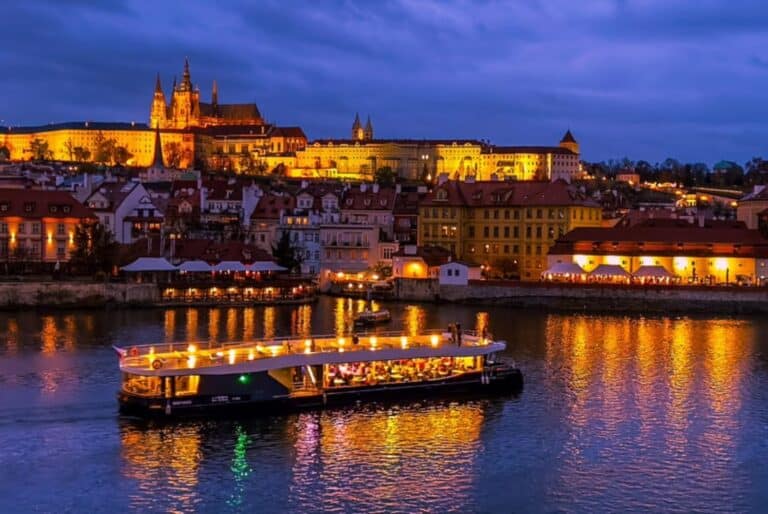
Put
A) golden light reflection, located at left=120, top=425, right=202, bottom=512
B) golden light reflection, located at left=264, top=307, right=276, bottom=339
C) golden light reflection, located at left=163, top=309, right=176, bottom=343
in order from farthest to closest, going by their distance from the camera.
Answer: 1. golden light reflection, located at left=264, top=307, right=276, bottom=339
2. golden light reflection, located at left=163, top=309, right=176, bottom=343
3. golden light reflection, located at left=120, top=425, right=202, bottom=512

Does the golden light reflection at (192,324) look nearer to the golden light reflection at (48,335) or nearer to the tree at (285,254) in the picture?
the golden light reflection at (48,335)

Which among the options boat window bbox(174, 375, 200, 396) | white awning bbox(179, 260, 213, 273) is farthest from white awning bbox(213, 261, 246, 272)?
boat window bbox(174, 375, 200, 396)

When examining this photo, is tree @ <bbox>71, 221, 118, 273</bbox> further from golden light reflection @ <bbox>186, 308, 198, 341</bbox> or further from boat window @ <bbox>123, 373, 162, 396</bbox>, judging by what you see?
boat window @ <bbox>123, 373, 162, 396</bbox>

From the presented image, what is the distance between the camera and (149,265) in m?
64.3

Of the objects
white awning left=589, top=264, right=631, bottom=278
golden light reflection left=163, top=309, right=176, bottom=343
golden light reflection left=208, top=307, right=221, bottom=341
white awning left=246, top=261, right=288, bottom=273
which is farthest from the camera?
white awning left=589, top=264, right=631, bottom=278

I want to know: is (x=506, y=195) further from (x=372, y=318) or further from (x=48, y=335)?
→ (x=48, y=335)

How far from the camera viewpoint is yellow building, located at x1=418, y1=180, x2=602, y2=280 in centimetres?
7819

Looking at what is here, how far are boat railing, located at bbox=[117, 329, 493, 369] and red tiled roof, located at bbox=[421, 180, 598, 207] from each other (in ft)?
143

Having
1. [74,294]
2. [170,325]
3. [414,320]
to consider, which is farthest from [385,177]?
[170,325]

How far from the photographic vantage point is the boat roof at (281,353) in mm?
30795

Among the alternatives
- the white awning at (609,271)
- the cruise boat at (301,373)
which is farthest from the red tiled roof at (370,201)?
the cruise boat at (301,373)

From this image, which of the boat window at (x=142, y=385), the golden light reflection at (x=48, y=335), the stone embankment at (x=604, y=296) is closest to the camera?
the boat window at (x=142, y=385)

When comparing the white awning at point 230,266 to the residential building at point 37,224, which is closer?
the white awning at point 230,266

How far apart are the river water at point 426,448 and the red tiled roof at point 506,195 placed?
3767cm
